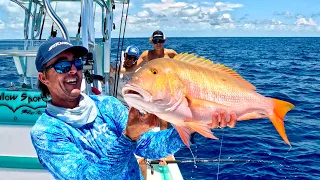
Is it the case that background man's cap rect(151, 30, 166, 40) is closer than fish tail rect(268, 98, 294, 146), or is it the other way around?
fish tail rect(268, 98, 294, 146)

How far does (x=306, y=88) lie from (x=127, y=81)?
15685 mm

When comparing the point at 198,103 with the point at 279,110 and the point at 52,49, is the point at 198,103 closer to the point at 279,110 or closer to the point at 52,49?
the point at 279,110

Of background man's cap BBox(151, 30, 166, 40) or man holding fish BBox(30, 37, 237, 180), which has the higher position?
background man's cap BBox(151, 30, 166, 40)

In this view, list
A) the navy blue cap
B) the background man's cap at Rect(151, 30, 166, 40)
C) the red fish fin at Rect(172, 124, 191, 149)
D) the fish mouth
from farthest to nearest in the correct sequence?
the background man's cap at Rect(151, 30, 166, 40)
the navy blue cap
the red fish fin at Rect(172, 124, 191, 149)
the fish mouth

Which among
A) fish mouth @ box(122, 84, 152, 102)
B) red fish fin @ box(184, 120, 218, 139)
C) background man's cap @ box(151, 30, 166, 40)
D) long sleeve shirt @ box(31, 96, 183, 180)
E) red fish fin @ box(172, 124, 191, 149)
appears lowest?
long sleeve shirt @ box(31, 96, 183, 180)

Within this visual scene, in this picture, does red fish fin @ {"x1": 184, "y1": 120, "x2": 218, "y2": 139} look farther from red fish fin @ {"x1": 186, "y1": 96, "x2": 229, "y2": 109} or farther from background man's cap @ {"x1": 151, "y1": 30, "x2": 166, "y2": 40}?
background man's cap @ {"x1": 151, "y1": 30, "x2": 166, "y2": 40}

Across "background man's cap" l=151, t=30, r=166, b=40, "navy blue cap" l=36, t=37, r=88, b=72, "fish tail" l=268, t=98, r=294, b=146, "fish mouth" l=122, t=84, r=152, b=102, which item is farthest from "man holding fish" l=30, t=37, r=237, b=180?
"background man's cap" l=151, t=30, r=166, b=40

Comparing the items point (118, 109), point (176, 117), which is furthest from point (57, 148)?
point (176, 117)

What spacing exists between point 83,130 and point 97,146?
125 mm

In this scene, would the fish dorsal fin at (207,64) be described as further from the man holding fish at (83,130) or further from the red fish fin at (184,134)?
the red fish fin at (184,134)

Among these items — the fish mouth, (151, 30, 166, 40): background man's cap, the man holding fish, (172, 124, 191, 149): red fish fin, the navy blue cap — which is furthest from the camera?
(151, 30, 166, 40): background man's cap

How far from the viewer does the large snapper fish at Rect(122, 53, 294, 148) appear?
70.1 inches

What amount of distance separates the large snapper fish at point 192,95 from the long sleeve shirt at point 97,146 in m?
0.35

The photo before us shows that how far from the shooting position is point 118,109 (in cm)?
236
